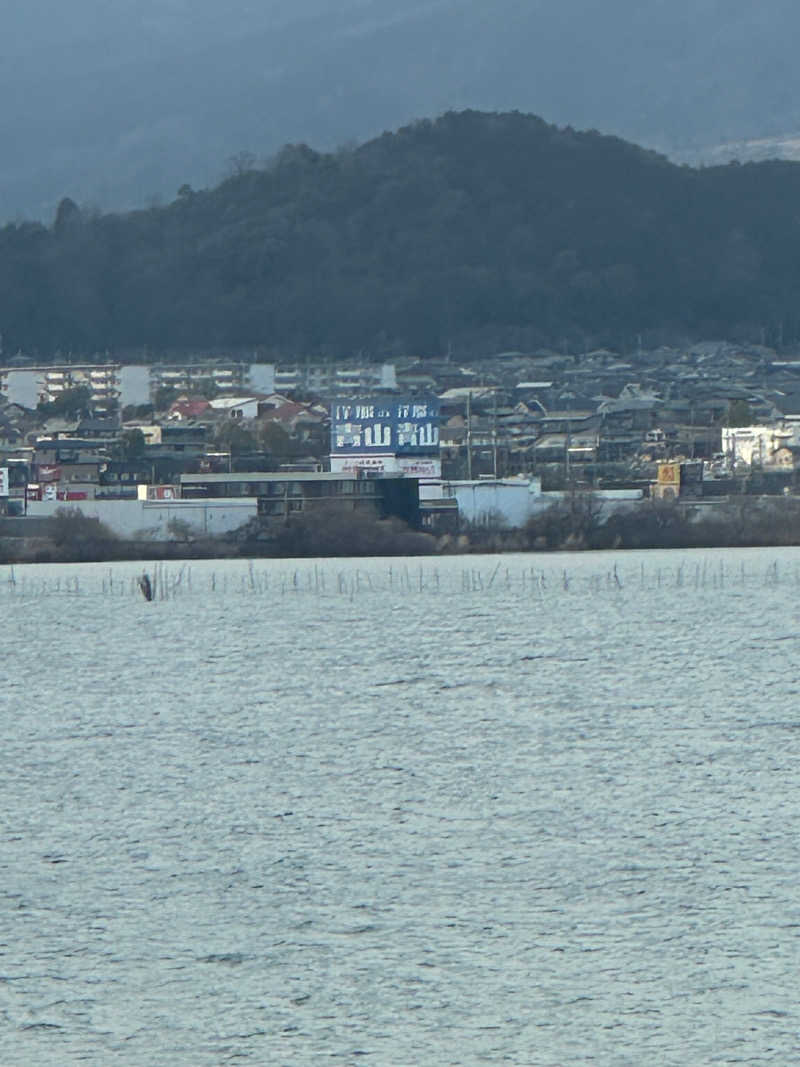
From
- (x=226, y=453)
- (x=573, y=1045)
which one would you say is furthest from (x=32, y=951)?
(x=226, y=453)

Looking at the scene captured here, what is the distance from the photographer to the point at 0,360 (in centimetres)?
12094

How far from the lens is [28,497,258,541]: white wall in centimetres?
4512

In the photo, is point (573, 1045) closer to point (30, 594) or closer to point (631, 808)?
point (631, 808)

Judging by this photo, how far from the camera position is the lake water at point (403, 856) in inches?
290

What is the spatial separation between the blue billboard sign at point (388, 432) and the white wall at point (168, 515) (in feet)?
18.0

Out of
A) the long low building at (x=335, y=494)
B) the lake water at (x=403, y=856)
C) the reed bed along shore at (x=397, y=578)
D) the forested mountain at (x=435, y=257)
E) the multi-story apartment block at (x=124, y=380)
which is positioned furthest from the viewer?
the forested mountain at (x=435, y=257)

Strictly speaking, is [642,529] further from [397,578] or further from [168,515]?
[168,515]

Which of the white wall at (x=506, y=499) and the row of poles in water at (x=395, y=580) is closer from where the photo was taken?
the row of poles in water at (x=395, y=580)

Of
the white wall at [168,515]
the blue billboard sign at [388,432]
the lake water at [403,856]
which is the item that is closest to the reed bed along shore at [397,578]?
the white wall at [168,515]

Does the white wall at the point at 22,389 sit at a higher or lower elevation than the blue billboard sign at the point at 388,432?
higher

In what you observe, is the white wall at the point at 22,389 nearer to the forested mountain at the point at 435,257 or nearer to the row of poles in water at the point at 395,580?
the forested mountain at the point at 435,257

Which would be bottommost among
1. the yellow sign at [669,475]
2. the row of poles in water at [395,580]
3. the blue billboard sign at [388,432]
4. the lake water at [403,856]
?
the lake water at [403,856]

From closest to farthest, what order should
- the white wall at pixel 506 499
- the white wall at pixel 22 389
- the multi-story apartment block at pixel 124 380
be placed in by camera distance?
the white wall at pixel 506 499
the multi-story apartment block at pixel 124 380
the white wall at pixel 22 389

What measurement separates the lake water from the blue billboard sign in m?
27.8
